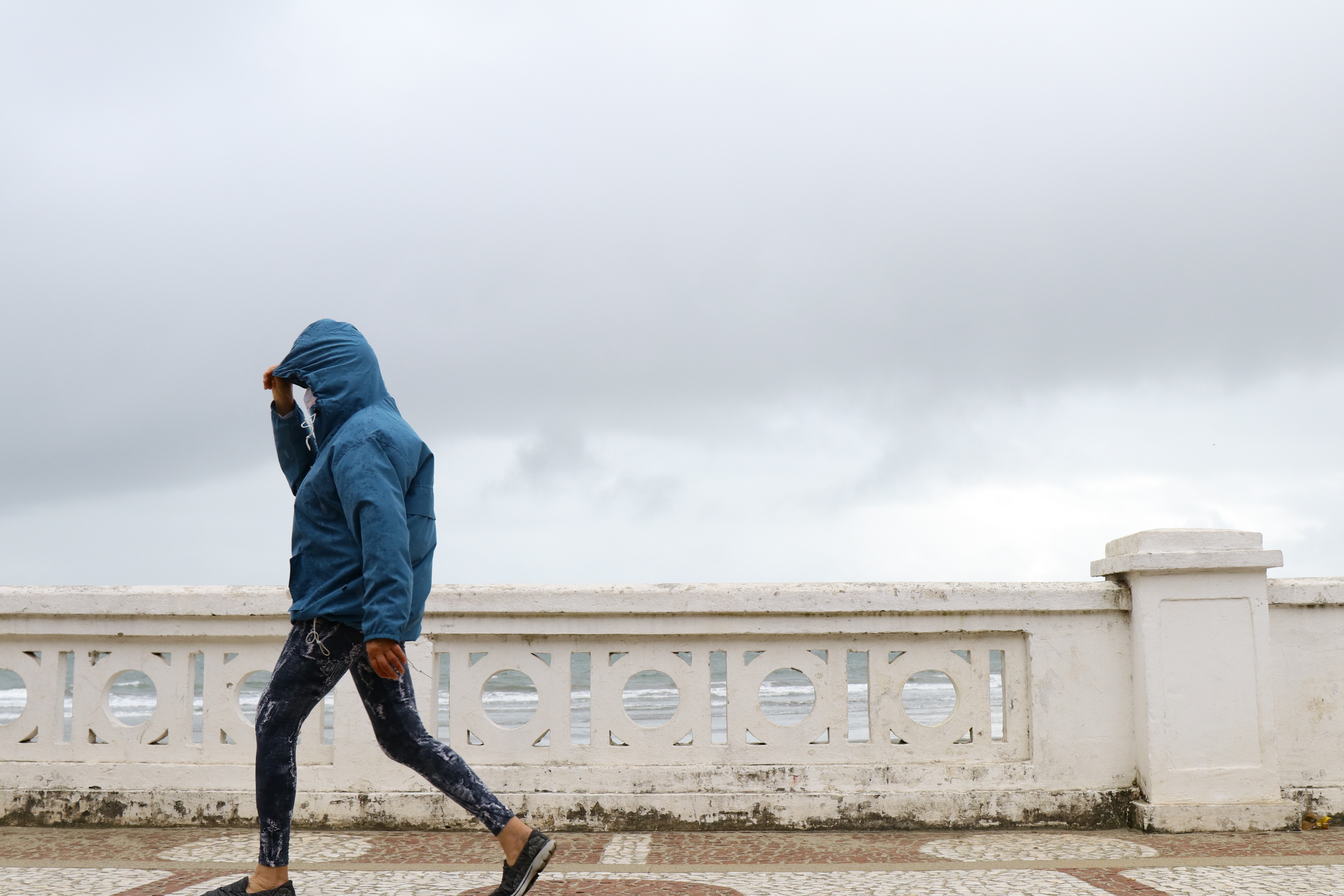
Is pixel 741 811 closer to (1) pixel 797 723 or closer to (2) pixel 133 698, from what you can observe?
(1) pixel 797 723

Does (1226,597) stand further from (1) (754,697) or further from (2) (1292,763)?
(1) (754,697)

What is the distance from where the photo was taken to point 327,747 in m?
4.90

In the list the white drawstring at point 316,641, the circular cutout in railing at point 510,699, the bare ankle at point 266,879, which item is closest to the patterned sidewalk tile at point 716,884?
the bare ankle at point 266,879

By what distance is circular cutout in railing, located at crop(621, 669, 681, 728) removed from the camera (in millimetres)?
23281

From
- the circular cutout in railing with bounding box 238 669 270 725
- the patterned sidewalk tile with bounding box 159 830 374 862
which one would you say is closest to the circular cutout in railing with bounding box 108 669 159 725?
the circular cutout in railing with bounding box 238 669 270 725

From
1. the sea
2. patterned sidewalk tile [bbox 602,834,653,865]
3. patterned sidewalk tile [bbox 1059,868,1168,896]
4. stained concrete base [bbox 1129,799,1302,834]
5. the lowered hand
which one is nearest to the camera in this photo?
the lowered hand

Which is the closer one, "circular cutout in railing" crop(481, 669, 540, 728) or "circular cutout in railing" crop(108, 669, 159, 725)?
"circular cutout in railing" crop(481, 669, 540, 728)

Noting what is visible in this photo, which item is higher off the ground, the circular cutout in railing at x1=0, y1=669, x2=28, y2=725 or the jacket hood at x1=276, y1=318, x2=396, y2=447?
the jacket hood at x1=276, y1=318, x2=396, y2=447

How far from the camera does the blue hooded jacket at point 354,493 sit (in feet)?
10.0

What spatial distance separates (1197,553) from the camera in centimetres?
482

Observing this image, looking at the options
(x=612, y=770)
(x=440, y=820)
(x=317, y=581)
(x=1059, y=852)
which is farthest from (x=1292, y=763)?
(x=317, y=581)

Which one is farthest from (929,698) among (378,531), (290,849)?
(378,531)

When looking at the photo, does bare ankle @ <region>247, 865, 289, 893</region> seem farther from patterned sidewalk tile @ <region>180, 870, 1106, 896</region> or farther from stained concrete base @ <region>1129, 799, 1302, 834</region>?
stained concrete base @ <region>1129, 799, 1302, 834</region>

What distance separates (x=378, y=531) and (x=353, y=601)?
27cm
